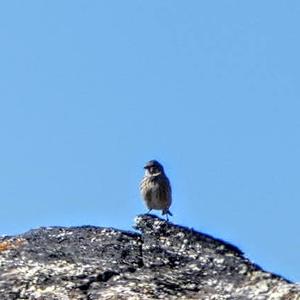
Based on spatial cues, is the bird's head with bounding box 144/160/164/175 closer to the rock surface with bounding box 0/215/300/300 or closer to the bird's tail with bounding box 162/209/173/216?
the bird's tail with bounding box 162/209/173/216

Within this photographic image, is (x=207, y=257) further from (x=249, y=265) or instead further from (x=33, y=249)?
(x=33, y=249)

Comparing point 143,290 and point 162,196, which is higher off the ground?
point 162,196

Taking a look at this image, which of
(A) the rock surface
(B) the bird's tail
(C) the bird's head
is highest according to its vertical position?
(C) the bird's head

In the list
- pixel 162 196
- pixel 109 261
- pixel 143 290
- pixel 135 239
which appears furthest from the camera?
pixel 162 196

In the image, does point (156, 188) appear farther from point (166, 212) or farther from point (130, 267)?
point (130, 267)

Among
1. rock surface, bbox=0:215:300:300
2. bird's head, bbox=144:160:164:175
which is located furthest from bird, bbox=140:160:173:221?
rock surface, bbox=0:215:300:300

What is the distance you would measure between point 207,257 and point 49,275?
1.42 metres

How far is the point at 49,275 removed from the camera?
31.6ft

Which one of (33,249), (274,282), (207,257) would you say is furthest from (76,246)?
(274,282)

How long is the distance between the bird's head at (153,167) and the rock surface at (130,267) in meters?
14.6

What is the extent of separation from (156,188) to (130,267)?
15.3 metres

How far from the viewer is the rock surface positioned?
9266 millimetres

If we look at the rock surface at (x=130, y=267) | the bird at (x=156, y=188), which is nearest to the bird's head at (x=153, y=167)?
the bird at (x=156, y=188)

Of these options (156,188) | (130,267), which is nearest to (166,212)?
(156,188)
